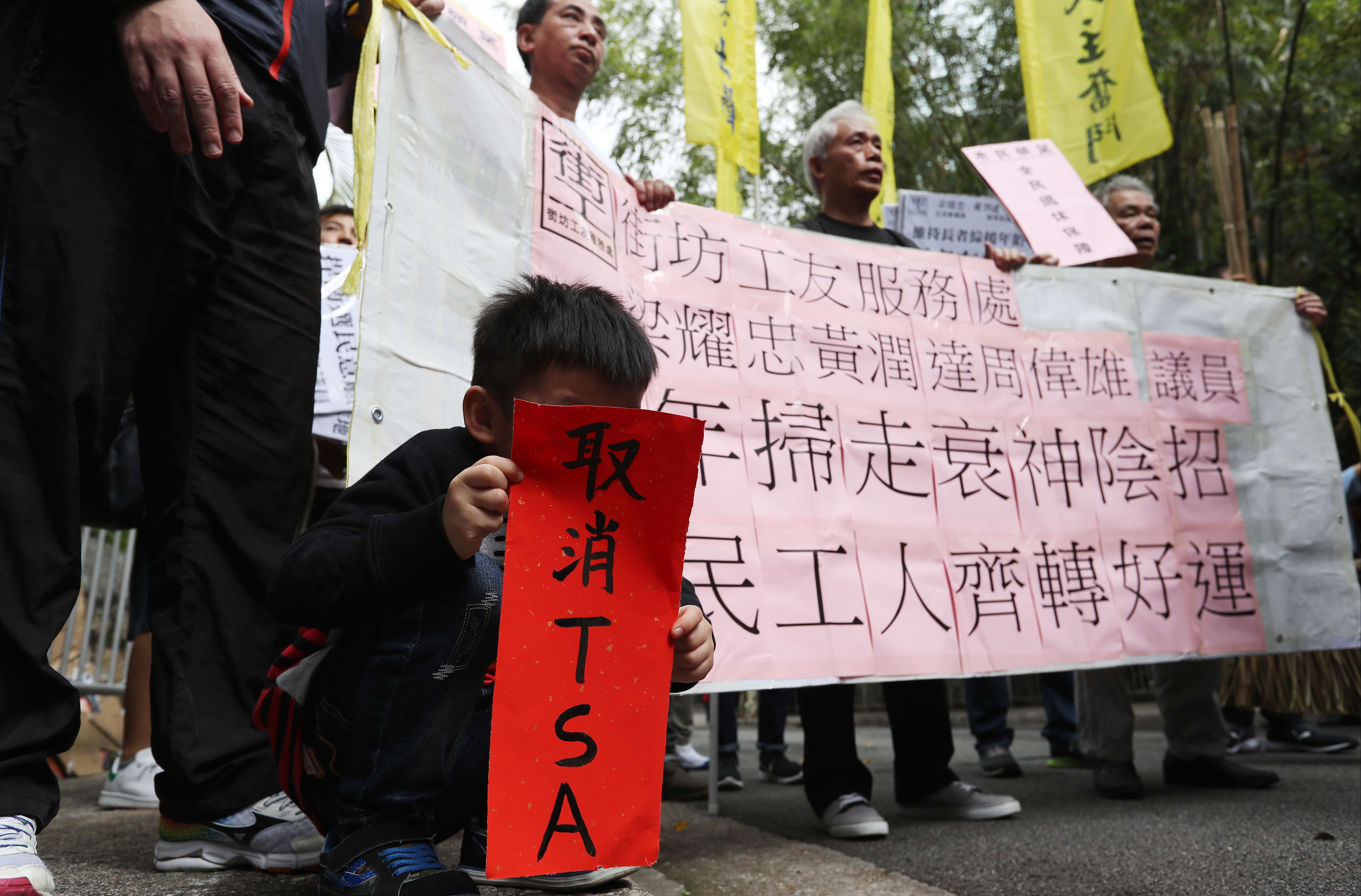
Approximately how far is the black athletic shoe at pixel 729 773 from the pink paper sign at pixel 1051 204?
1851mm

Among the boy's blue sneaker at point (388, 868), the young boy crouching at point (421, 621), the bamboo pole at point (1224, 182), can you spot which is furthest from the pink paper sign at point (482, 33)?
the bamboo pole at point (1224, 182)

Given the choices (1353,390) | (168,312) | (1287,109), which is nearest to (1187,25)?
(1287,109)

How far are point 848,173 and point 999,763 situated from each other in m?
1.96

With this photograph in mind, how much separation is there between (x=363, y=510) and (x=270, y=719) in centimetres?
32

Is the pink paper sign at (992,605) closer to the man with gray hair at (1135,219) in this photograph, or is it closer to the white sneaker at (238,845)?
the man with gray hair at (1135,219)

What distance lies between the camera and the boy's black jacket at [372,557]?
3.47 ft

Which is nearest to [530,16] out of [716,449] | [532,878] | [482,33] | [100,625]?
[482,33]

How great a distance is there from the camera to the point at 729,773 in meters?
3.20

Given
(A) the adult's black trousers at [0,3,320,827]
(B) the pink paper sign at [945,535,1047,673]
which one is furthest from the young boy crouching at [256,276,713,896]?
(B) the pink paper sign at [945,535,1047,673]

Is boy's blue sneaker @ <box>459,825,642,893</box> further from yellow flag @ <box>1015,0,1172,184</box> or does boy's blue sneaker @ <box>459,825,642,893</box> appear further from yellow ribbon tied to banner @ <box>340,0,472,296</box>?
yellow flag @ <box>1015,0,1172,184</box>

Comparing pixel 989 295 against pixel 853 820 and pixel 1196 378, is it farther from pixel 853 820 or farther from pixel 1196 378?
pixel 853 820

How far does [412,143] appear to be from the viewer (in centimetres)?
180

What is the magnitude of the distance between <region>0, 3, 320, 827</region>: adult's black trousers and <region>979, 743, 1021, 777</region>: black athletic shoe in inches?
95.8

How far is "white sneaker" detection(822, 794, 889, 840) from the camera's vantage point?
2045 mm
